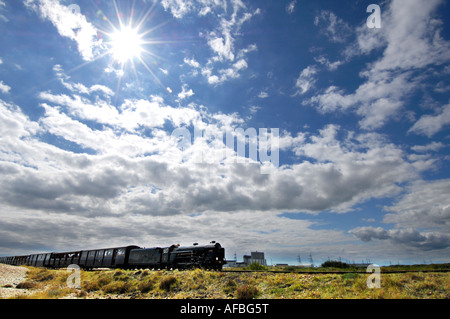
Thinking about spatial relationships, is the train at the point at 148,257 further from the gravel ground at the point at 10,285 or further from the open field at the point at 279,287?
the gravel ground at the point at 10,285

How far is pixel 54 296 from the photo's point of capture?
1627 centimetres

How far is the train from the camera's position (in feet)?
89.9

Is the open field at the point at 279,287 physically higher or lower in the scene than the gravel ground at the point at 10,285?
higher

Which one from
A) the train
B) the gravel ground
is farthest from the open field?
the train

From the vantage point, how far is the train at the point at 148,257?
89.9ft

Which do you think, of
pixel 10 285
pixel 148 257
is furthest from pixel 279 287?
pixel 10 285

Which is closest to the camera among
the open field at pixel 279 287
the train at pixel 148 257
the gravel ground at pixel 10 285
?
the open field at pixel 279 287

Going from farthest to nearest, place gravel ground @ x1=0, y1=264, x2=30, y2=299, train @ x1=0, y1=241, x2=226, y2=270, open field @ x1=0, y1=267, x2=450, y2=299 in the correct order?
train @ x1=0, y1=241, x2=226, y2=270 → gravel ground @ x1=0, y1=264, x2=30, y2=299 → open field @ x1=0, y1=267, x2=450, y2=299

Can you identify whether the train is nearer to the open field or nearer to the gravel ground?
the open field

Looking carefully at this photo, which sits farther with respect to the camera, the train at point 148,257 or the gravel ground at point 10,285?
the train at point 148,257

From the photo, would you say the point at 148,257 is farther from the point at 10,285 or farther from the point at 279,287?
the point at 279,287

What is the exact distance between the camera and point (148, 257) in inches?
1272

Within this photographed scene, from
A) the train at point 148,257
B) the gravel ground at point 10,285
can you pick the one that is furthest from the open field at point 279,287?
the train at point 148,257
